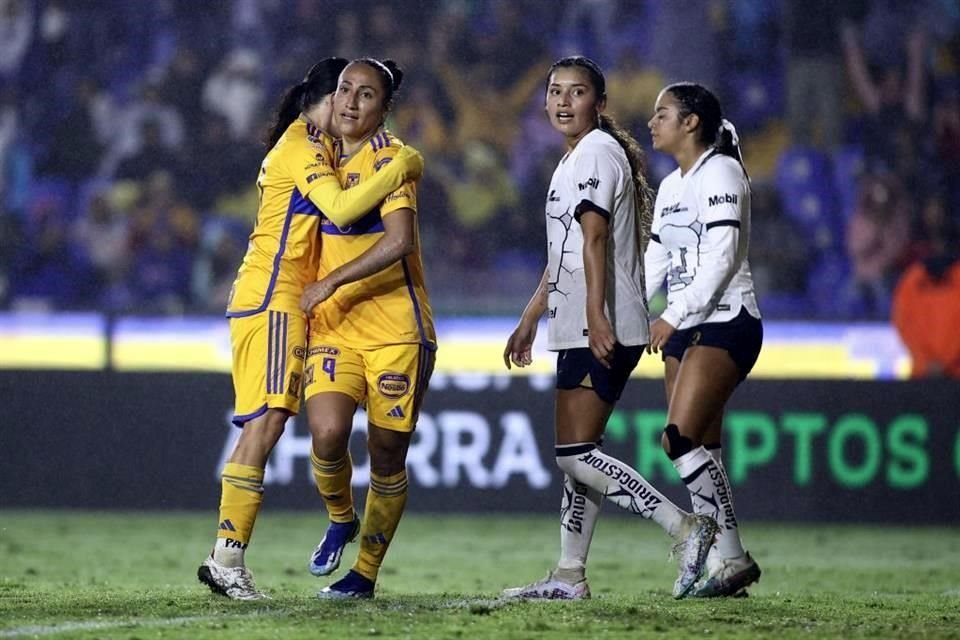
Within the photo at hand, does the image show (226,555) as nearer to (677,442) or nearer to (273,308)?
(273,308)

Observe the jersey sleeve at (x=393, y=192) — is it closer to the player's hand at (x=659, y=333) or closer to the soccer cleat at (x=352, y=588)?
the player's hand at (x=659, y=333)

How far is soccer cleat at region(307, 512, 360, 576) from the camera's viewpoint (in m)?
6.16

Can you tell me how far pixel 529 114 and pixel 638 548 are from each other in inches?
237

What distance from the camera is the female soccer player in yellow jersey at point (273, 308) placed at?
5.84 meters

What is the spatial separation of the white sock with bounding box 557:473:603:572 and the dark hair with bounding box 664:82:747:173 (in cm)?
146

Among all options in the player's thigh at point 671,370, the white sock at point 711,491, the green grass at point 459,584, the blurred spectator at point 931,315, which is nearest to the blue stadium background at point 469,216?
the blurred spectator at point 931,315

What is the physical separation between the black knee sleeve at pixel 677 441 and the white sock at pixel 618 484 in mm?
327

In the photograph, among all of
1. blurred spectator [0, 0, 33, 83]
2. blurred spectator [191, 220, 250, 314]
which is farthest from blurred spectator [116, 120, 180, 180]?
blurred spectator [0, 0, 33, 83]

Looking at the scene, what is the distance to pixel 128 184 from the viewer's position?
48.0ft

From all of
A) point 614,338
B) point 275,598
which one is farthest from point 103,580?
point 614,338

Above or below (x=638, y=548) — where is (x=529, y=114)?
above

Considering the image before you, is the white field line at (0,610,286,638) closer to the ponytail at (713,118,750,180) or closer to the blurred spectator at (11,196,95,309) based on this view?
the ponytail at (713,118,750,180)

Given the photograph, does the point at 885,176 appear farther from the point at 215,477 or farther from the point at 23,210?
the point at 23,210

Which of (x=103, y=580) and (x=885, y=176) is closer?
(x=103, y=580)
